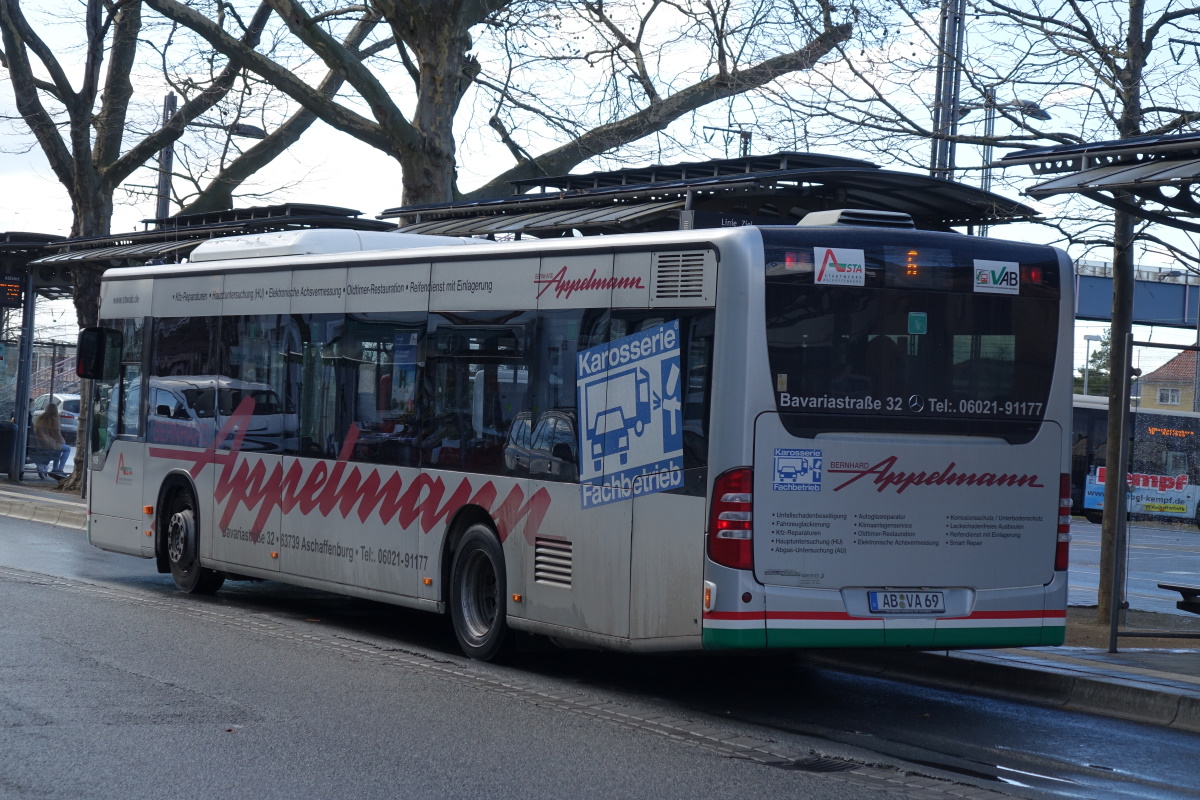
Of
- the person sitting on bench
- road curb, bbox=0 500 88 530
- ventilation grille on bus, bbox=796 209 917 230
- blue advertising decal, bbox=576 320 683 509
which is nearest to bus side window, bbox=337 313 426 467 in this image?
blue advertising decal, bbox=576 320 683 509

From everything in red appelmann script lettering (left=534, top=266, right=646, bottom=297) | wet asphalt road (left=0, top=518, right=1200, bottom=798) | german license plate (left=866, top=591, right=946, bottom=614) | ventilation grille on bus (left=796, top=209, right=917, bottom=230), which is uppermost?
ventilation grille on bus (left=796, top=209, right=917, bottom=230)

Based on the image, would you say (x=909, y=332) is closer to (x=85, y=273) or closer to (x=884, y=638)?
(x=884, y=638)

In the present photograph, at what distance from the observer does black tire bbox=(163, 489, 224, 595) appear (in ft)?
46.0

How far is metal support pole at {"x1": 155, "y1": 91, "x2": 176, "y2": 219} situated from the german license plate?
22.2 meters

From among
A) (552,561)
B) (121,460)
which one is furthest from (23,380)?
(552,561)

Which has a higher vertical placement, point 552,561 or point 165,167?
point 165,167

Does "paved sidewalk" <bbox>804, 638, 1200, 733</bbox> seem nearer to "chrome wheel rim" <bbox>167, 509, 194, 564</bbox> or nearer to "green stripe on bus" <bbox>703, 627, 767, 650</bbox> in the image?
"green stripe on bus" <bbox>703, 627, 767, 650</bbox>

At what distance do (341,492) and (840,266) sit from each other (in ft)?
16.8

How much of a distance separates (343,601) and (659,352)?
677 cm

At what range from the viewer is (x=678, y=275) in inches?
348

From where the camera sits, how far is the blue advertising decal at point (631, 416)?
8758mm

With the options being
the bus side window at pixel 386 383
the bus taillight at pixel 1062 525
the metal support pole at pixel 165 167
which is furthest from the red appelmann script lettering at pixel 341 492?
the metal support pole at pixel 165 167

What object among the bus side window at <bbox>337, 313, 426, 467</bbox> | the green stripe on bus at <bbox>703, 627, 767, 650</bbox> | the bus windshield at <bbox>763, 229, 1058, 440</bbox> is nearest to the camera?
the green stripe on bus at <bbox>703, 627, 767, 650</bbox>

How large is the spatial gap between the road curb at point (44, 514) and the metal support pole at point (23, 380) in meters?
5.81
